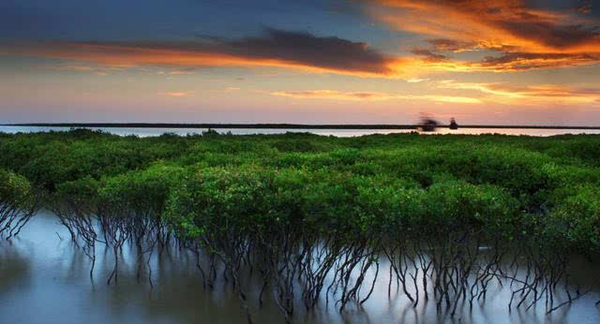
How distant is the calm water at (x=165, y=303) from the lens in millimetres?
12352

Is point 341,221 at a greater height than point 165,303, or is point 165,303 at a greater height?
point 341,221

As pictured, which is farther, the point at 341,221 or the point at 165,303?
the point at 165,303

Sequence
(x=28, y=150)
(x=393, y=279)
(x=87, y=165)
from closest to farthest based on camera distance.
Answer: (x=393, y=279)
(x=87, y=165)
(x=28, y=150)

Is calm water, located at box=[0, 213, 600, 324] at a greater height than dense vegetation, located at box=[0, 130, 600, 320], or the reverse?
dense vegetation, located at box=[0, 130, 600, 320]

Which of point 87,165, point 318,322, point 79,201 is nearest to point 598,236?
point 318,322

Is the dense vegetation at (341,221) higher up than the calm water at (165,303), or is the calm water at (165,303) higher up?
the dense vegetation at (341,221)

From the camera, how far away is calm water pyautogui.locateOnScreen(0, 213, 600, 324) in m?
12.4

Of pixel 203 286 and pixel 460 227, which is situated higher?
pixel 460 227

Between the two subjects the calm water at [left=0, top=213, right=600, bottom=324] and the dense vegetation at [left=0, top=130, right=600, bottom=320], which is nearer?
the dense vegetation at [left=0, top=130, right=600, bottom=320]

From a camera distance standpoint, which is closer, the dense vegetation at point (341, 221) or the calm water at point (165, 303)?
the dense vegetation at point (341, 221)

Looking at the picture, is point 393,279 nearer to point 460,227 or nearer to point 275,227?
point 460,227

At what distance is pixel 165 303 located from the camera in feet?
43.5

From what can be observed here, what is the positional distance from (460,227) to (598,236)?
2694mm

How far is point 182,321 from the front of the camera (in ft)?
40.2
